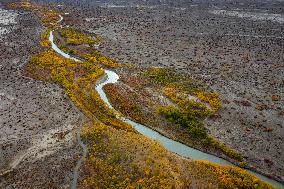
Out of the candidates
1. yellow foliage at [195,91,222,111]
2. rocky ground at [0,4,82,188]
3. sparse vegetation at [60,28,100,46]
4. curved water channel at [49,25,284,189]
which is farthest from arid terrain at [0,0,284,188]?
sparse vegetation at [60,28,100,46]

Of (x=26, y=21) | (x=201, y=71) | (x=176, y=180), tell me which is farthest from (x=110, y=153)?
(x=26, y=21)

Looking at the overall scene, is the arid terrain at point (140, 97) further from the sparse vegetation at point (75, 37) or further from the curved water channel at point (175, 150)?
the sparse vegetation at point (75, 37)

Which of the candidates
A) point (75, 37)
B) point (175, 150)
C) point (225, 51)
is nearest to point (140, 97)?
point (175, 150)

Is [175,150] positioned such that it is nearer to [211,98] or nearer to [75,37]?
[211,98]

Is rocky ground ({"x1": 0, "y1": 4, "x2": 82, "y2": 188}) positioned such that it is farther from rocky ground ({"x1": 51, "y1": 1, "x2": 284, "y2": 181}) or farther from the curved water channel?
rocky ground ({"x1": 51, "y1": 1, "x2": 284, "y2": 181})

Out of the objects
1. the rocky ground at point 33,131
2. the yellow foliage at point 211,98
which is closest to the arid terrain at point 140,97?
the rocky ground at point 33,131

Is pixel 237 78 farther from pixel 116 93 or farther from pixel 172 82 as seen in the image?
pixel 116 93
